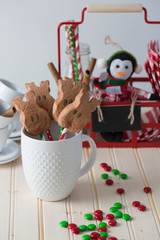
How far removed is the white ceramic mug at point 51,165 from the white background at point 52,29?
1.16m

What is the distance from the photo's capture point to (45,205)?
0.95m

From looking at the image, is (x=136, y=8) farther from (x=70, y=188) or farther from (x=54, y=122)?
(x=70, y=188)

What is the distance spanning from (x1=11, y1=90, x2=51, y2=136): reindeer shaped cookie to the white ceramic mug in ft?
0.08

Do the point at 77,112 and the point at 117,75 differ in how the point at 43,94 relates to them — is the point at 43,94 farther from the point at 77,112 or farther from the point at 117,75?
the point at 117,75

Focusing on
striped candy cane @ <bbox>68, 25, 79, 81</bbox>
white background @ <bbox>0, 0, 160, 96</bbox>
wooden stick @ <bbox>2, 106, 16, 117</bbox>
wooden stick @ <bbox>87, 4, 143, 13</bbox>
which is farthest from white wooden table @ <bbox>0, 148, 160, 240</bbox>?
white background @ <bbox>0, 0, 160, 96</bbox>

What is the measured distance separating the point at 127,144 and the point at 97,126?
0.32 feet

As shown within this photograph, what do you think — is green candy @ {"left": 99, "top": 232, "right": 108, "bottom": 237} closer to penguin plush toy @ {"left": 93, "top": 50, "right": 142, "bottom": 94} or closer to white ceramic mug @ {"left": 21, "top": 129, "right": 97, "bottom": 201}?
white ceramic mug @ {"left": 21, "top": 129, "right": 97, "bottom": 201}

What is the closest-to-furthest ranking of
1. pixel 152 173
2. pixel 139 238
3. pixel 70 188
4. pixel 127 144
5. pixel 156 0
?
pixel 139 238 → pixel 70 188 → pixel 152 173 → pixel 127 144 → pixel 156 0

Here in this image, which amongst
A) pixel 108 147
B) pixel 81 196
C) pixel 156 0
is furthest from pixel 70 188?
pixel 156 0

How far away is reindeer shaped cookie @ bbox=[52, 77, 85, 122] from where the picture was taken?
898 mm

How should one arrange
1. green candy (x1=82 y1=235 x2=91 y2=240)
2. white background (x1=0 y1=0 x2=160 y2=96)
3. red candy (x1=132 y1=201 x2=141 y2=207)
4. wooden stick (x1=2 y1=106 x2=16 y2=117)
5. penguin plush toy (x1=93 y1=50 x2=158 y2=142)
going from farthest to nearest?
white background (x1=0 y1=0 x2=160 y2=96) < penguin plush toy (x1=93 y1=50 x2=158 y2=142) < wooden stick (x1=2 y1=106 x2=16 y2=117) < red candy (x1=132 y1=201 x2=141 y2=207) < green candy (x1=82 y1=235 x2=91 y2=240)

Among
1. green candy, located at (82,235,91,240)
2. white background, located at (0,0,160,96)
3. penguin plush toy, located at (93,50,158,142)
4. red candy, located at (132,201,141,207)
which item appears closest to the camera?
green candy, located at (82,235,91,240)

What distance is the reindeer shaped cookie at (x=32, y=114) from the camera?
0.90 meters

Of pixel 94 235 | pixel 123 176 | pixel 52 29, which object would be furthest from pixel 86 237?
pixel 52 29
